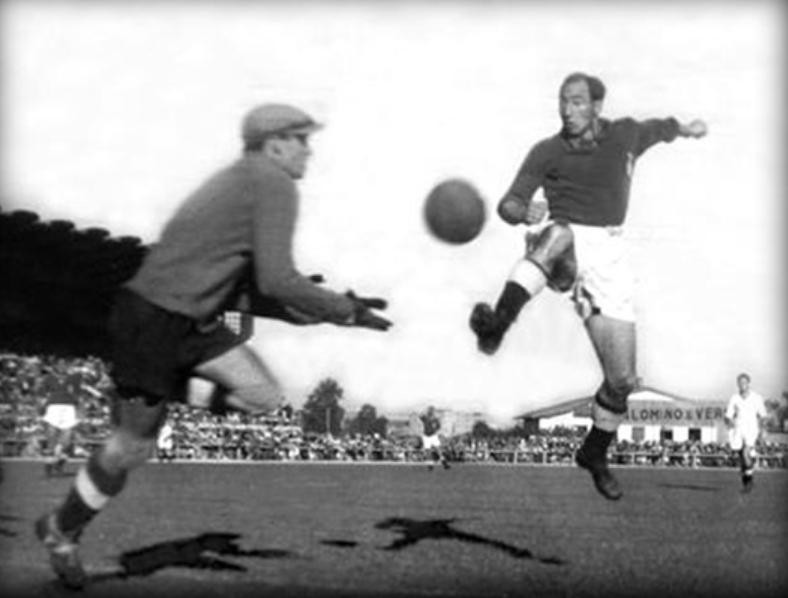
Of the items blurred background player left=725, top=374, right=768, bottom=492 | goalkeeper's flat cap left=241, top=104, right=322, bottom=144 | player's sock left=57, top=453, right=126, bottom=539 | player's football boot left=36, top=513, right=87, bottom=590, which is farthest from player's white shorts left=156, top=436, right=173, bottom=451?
blurred background player left=725, top=374, right=768, bottom=492

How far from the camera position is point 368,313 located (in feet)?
17.4

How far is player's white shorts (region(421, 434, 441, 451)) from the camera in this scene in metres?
5.54

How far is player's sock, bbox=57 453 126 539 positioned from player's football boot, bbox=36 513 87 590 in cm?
3

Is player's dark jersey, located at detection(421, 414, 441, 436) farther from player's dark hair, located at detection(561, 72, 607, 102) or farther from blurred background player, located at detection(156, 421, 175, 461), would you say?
player's dark hair, located at detection(561, 72, 607, 102)

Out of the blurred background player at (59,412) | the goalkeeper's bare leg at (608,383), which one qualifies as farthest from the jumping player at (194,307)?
the goalkeeper's bare leg at (608,383)

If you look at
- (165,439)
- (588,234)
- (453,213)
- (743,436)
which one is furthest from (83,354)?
(743,436)

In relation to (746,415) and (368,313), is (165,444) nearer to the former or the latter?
(368,313)

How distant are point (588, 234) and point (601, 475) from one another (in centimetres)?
85

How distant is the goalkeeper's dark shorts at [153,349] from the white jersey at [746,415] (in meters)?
1.86

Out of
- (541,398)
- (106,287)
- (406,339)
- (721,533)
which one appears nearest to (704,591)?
(721,533)

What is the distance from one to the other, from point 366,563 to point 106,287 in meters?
1.27

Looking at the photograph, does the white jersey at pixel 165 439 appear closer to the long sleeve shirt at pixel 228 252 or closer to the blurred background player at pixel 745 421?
the long sleeve shirt at pixel 228 252

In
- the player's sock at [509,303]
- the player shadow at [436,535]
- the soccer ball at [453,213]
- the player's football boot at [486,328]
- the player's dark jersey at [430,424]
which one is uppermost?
the soccer ball at [453,213]

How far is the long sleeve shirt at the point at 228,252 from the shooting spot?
502cm
